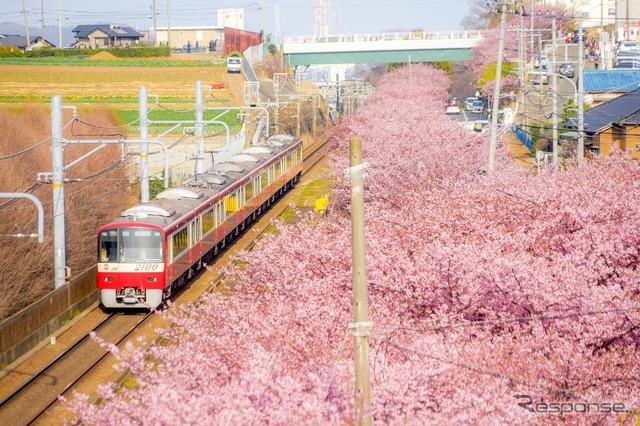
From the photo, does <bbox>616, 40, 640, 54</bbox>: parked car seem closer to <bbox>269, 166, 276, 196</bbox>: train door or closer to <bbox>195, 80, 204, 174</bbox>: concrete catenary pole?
<bbox>269, 166, 276, 196</bbox>: train door

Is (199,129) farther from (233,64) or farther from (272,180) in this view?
(233,64)

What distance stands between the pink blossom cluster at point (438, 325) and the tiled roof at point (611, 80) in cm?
2214

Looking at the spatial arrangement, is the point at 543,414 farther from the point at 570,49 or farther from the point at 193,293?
the point at 570,49

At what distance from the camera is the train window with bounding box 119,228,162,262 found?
19.5m

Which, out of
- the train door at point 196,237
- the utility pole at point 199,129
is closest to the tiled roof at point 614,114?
the utility pole at point 199,129

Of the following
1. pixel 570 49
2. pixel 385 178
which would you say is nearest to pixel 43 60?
pixel 570 49

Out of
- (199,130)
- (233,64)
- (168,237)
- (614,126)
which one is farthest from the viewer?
(233,64)

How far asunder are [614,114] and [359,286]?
2355 centimetres

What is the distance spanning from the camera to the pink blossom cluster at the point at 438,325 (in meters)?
8.37

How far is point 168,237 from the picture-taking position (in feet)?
65.0

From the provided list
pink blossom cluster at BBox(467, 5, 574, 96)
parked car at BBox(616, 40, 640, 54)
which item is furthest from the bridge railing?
parked car at BBox(616, 40, 640, 54)

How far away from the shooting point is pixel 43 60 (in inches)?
3000

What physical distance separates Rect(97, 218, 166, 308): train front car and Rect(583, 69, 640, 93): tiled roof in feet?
79.9

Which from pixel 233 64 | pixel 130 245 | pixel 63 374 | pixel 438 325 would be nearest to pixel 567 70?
pixel 130 245
